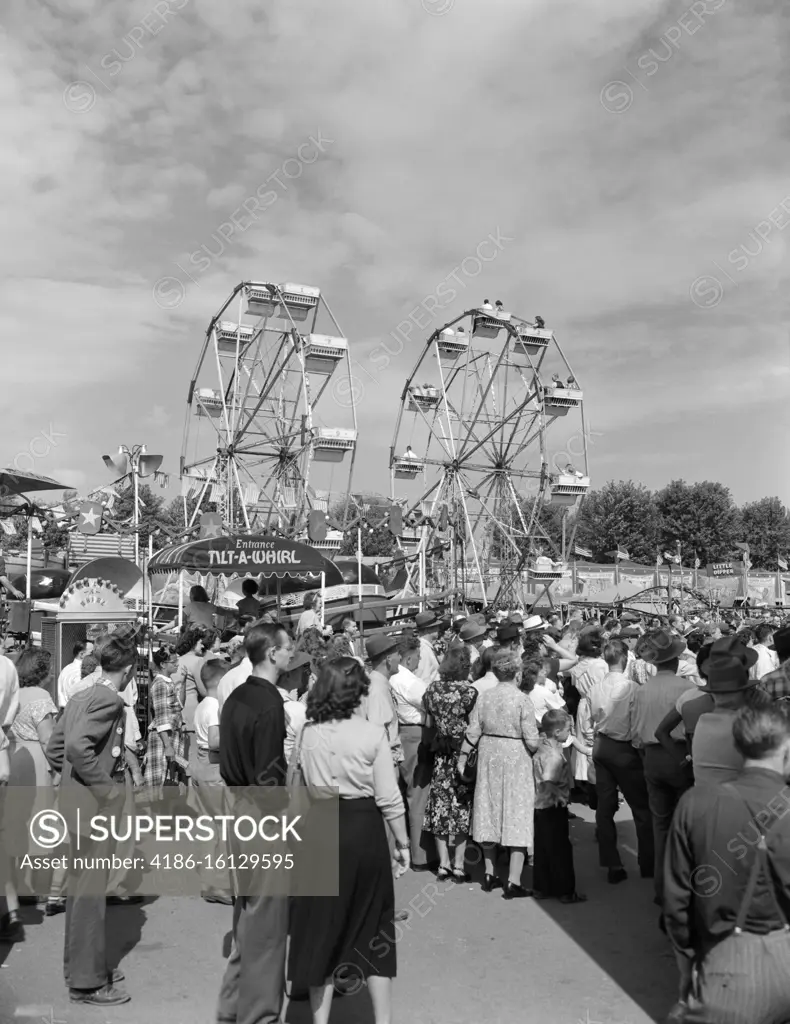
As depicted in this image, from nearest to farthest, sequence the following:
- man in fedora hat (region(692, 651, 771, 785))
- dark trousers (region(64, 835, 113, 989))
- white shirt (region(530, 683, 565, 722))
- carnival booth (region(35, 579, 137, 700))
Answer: man in fedora hat (region(692, 651, 771, 785)) < dark trousers (region(64, 835, 113, 989)) < white shirt (region(530, 683, 565, 722)) < carnival booth (region(35, 579, 137, 700))

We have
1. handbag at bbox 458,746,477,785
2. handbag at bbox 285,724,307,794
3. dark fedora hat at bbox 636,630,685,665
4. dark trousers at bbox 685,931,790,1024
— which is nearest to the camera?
dark trousers at bbox 685,931,790,1024

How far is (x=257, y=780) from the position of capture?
4.11 meters

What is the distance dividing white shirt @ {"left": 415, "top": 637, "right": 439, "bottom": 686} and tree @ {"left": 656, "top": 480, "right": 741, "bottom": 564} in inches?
2799

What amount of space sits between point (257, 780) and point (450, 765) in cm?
259

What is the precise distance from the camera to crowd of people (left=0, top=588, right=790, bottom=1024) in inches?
109

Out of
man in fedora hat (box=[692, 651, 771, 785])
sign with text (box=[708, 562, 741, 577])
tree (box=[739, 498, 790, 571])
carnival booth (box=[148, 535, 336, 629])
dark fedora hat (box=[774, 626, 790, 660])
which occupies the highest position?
tree (box=[739, 498, 790, 571])

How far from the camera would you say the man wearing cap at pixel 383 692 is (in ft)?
18.4

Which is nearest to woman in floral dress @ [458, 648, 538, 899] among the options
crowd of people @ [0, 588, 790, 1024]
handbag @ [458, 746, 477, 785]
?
crowd of people @ [0, 588, 790, 1024]

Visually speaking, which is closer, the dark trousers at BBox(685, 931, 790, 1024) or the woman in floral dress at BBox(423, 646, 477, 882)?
the dark trousers at BBox(685, 931, 790, 1024)

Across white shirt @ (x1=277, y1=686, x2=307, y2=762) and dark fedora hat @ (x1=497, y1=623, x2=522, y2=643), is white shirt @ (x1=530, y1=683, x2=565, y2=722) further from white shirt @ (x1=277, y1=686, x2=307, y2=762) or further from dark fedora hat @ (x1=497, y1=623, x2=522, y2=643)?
white shirt @ (x1=277, y1=686, x2=307, y2=762)

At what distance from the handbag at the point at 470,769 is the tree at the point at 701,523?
239 ft

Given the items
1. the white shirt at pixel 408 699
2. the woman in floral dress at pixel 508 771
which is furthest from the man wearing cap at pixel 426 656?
the woman in floral dress at pixel 508 771

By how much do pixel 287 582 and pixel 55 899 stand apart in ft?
39.8

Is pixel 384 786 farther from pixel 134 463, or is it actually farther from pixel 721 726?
pixel 134 463
